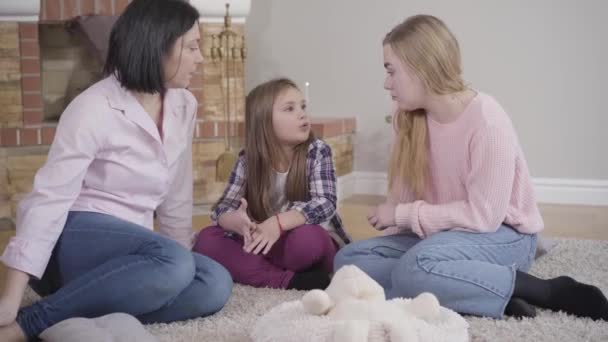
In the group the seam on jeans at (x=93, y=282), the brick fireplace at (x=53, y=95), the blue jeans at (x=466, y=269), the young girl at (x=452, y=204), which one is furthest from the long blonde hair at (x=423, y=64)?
the brick fireplace at (x=53, y=95)

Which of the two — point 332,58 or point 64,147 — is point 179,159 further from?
point 332,58

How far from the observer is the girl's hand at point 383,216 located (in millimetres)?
1740

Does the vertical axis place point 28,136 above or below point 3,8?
below

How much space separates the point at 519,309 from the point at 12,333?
97 centimetres

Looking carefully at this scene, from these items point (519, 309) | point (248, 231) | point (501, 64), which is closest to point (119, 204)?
point (248, 231)

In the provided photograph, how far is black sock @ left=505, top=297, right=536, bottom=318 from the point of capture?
5.05ft

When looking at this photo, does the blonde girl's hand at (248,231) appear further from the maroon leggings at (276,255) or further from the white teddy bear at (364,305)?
the white teddy bear at (364,305)

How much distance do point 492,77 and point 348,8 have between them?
695 mm

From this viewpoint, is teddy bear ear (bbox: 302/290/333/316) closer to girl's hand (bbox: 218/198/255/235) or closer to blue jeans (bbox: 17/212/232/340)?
blue jeans (bbox: 17/212/232/340)

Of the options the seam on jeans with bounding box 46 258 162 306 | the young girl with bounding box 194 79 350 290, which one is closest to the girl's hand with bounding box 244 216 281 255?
the young girl with bounding box 194 79 350 290

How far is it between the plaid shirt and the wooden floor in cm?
52

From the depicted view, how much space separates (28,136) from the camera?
2805mm

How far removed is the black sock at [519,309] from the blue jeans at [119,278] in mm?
583

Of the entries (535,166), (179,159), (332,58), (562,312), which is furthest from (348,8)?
Result: (562,312)
